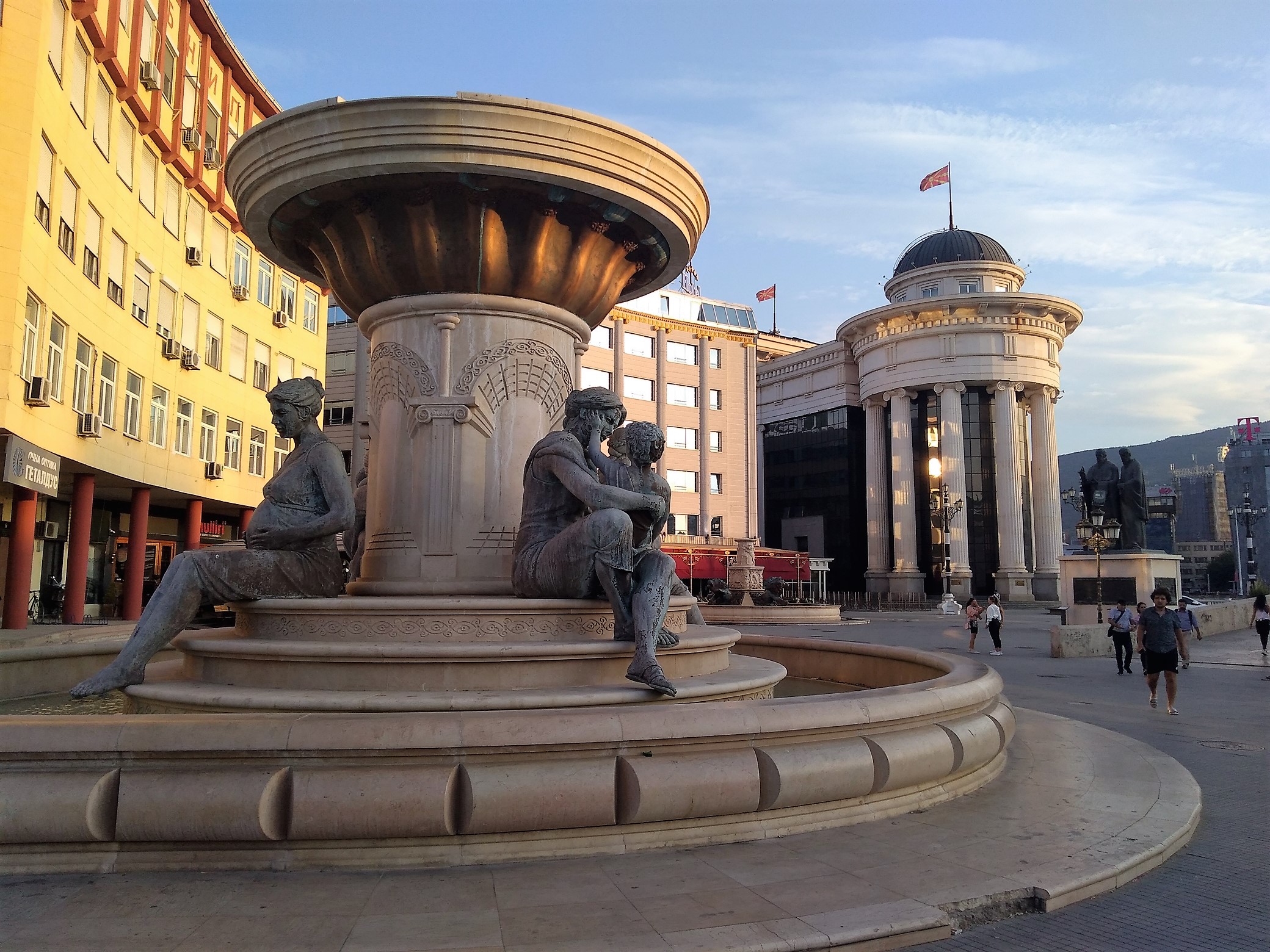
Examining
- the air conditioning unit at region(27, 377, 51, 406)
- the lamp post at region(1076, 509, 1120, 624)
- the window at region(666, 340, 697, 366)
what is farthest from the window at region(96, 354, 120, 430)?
the window at region(666, 340, 697, 366)

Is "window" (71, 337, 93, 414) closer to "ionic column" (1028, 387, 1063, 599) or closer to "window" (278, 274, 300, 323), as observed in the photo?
"window" (278, 274, 300, 323)

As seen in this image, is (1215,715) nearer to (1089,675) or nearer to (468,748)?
(1089,675)

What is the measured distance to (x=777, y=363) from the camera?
73.6 meters

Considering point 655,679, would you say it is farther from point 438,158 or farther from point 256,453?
point 256,453

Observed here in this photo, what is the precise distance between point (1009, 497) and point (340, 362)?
41491 mm

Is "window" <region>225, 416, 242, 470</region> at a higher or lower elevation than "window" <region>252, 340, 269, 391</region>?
lower

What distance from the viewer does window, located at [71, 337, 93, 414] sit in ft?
66.3

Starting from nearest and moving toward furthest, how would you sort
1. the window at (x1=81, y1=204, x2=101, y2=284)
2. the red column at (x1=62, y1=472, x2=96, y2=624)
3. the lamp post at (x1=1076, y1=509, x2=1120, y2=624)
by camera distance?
the window at (x1=81, y1=204, x2=101, y2=284), the red column at (x1=62, y1=472, x2=96, y2=624), the lamp post at (x1=1076, y1=509, x2=1120, y2=624)

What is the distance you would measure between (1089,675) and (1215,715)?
18.3 feet

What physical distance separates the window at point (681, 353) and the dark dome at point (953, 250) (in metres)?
18.3

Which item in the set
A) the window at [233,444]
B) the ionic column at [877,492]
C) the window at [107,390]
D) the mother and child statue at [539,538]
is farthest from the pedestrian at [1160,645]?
the ionic column at [877,492]

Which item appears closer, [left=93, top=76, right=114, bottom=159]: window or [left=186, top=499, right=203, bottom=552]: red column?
[left=93, top=76, right=114, bottom=159]: window

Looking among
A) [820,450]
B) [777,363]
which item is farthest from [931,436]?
[777,363]

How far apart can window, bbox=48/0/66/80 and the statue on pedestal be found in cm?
1805
